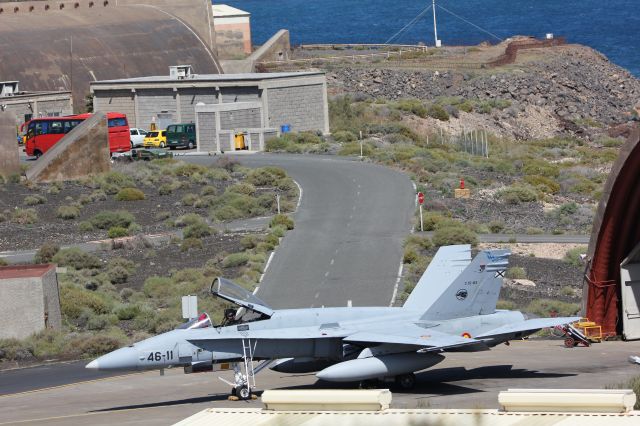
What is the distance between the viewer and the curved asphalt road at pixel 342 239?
40531 millimetres

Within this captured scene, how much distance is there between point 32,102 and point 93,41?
40.9 feet

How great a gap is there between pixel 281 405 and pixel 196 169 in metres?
45.6

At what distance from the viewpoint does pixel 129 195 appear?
59.0 m

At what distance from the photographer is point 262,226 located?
2047 inches

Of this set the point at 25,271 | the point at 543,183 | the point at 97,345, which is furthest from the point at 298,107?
the point at 97,345

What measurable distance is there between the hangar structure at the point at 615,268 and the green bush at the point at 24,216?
29.3 meters

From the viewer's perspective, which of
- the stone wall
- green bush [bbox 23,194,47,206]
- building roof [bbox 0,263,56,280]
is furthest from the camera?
the stone wall

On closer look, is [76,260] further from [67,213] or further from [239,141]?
[239,141]

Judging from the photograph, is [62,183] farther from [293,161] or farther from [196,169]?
[293,161]

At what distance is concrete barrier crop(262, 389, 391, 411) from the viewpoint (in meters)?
18.5

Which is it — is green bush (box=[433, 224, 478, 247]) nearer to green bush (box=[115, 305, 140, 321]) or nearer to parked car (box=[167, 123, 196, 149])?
green bush (box=[115, 305, 140, 321])

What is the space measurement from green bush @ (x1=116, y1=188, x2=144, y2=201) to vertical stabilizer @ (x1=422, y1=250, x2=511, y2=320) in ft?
112

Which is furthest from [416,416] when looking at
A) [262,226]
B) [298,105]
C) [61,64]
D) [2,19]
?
[2,19]

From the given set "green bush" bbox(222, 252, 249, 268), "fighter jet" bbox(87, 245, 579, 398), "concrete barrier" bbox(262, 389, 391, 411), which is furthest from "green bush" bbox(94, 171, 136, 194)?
"concrete barrier" bbox(262, 389, 391, 411)
